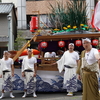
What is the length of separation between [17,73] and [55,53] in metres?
2.24

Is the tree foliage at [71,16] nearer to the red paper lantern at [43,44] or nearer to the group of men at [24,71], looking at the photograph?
the red paper lantern at [43,44]

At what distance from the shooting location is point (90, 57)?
6.29 meters

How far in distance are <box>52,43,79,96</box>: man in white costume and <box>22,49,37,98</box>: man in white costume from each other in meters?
0.99

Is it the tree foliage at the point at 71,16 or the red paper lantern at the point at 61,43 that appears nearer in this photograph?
the red paper lantern at the point at 61,43

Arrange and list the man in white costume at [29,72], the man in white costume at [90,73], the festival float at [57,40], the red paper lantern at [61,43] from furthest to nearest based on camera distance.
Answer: the red paper lantern at [61,43], the festival float at [57,40], the man in white costume at [29,72], the man in white costume at [90,73]

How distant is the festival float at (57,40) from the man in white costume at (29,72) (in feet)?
1.97

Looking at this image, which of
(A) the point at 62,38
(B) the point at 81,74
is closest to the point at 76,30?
(A) the point at 62,38

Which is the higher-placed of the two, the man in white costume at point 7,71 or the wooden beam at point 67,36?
the wooden beam at point 67,36

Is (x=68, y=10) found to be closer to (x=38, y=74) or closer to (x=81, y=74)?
(x=38, y=74)

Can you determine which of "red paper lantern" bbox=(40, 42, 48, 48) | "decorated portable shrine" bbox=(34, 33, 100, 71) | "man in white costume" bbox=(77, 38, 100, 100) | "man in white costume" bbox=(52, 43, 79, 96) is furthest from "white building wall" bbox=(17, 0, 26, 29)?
"man in white costume" bbox=(77, 38, 100, 100)

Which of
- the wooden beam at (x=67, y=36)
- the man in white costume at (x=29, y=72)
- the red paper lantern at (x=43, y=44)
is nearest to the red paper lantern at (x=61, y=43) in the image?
the wooden beam at (x=67, y=36)

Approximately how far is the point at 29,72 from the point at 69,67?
143 centimetres

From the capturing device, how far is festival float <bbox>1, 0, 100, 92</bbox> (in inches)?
407

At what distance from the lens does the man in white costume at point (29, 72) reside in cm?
948
